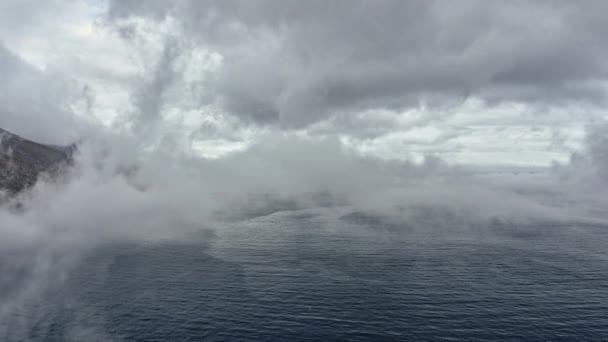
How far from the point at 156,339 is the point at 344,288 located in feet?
219

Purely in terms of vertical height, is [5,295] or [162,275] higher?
[162,275]

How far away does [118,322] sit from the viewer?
114m

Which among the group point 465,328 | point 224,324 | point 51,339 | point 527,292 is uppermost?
point 527,292

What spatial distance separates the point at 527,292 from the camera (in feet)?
459

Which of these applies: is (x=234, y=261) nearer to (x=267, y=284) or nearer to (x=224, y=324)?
(x=267, y=284)

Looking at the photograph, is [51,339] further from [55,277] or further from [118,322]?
[55,277]

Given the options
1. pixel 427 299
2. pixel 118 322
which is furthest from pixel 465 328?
pixel 118 322

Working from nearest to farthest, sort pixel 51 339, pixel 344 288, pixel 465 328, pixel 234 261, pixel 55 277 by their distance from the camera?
pixel 51 339
pixel 465 328
pixel 344 288
pixel 55 277
pixel 234 261

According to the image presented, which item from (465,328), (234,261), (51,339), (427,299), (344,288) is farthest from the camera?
(234,261)

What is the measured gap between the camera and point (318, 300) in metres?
131

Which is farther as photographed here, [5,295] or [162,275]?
[162,275]

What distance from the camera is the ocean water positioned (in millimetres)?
108312

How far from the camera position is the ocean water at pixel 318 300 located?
108312 millimetres

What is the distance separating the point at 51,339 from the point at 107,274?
194 ft
